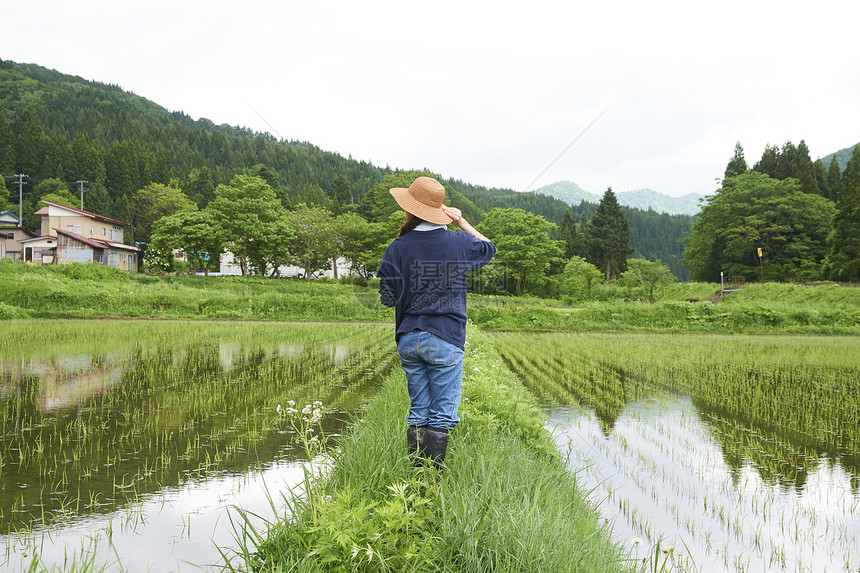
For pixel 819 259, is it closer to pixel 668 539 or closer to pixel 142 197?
pixel 668 539

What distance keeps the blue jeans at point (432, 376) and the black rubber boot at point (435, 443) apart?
0.04m

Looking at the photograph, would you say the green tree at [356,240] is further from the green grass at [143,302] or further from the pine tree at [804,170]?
the pine tree at [804,170]

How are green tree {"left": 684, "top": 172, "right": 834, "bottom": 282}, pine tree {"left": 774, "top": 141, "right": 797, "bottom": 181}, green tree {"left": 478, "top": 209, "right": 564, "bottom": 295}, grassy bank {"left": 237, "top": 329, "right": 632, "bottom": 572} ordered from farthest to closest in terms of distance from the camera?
pine tree {"left": 774, "top": 141, "right": 797, "bottom": 181} < green tree {"left": 478, "top": 209, "right": 564, "bottom": 295} < green tree {"left": 684, "top": 172, "right": 834, "bottom": 282} < grassy bank {"left": 237, "top": 329, "right": 632, "bottom": 572}

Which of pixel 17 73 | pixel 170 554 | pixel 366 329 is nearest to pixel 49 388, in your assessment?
pixel 170 554

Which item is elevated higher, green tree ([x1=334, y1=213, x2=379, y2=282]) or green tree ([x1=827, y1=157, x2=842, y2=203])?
green tree ([x1=827, y1=157, x2=842, y2=203])

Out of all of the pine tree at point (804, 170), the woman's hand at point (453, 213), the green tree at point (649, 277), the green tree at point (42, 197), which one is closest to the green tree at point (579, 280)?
the green tree at point (649, 277)

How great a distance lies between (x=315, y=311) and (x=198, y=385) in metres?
13.6

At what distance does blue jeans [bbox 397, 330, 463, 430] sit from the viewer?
2.61 m

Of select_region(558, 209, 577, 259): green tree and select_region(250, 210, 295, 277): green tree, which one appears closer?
select_region(250, 210, 295, 277): green tree

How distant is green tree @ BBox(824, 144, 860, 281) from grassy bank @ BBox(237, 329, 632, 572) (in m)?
34.5

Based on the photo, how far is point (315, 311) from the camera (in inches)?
804

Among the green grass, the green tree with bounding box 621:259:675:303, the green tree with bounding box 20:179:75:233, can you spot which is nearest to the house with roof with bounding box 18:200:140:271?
the green tree with bounding box 20:179:75:233

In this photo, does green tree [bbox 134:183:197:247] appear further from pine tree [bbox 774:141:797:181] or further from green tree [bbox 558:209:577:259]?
pine tree [bbox 774:141:797:181]

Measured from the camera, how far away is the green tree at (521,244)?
38.1 meters
